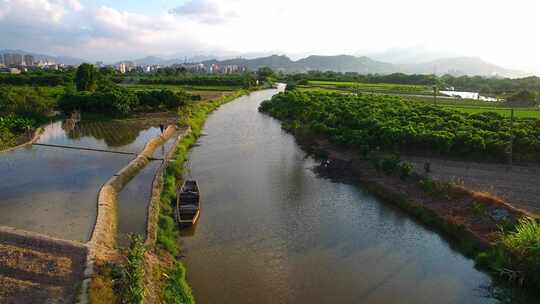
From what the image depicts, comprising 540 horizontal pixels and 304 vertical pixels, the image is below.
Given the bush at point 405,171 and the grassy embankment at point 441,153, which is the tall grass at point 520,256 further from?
the bush at point 405,171

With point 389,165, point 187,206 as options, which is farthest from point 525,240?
point 187,206

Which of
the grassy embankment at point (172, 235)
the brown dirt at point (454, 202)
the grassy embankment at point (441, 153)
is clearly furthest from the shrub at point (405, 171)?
the grassy embankment at point (172, 235)

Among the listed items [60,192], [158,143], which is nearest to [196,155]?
[158,143]

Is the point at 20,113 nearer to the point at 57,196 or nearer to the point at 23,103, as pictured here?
the point at 23,103

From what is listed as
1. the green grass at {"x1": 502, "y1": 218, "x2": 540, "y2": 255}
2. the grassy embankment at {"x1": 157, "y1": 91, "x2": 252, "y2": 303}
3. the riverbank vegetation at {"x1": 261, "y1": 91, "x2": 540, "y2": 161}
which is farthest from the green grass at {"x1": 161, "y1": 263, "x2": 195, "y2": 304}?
the riverbank vegetation at {"x1": 261, "y1": 91, "x2": 540, "y2": 161}

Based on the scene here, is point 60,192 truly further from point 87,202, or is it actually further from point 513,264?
point 513,264

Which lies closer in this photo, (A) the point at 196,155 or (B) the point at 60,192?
(B) the point at 60,192
